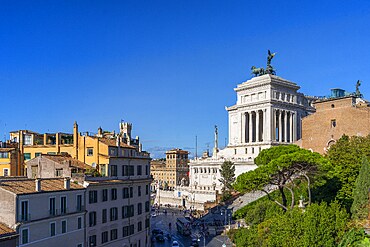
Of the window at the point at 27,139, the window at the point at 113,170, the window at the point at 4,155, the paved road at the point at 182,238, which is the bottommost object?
the paved road at the point at 182,238

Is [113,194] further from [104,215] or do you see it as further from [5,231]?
[5,231]

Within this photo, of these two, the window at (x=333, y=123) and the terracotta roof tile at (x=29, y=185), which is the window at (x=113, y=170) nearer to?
the terracotta roof tile at (x=29, y=185)

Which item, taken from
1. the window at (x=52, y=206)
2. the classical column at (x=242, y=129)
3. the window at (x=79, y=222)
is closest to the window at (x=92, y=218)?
the window at (x=79, y=222)

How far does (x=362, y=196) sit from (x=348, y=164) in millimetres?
10320

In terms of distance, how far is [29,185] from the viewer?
1319 inches

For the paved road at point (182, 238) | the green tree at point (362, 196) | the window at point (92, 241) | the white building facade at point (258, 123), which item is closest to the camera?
the green tree at point (362, 196)

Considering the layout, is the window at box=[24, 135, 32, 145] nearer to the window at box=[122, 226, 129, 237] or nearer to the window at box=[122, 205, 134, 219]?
the window at box=[122, 205, 134, 219]

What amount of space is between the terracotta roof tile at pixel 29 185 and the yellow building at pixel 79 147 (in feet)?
20.1

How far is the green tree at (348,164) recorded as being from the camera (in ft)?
139

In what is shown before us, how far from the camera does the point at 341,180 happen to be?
4322 cm

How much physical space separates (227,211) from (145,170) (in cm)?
2403

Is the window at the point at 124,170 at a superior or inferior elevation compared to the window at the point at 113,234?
superior

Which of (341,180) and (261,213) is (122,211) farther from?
(341,180)

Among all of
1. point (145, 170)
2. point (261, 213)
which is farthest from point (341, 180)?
point (145, 170)
